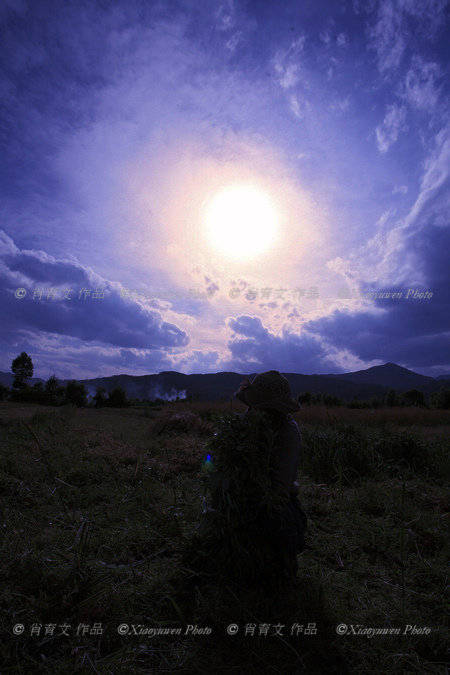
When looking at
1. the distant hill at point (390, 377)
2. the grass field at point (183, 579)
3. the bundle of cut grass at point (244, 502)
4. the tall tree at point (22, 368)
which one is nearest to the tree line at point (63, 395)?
the tall tree at point (22, 368)

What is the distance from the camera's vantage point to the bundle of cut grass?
2.84m

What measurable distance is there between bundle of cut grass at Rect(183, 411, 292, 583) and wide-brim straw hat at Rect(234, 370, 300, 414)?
14 centimetres

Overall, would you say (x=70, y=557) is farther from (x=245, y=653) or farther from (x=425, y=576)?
(x=425, y=576)

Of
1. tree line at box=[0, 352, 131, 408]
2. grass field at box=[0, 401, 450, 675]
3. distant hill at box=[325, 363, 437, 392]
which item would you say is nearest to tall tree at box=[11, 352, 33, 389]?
tree line at box=[0, 352, 131, 408]

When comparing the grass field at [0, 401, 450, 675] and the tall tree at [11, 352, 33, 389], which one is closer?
the grass field at [0, 401, 450, 675]

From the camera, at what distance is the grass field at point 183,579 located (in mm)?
2391

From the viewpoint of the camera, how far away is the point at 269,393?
307 centimetres

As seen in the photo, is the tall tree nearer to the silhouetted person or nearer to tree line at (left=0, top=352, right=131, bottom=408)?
tree line at (left=0, top=352, right=131, bottom=408)

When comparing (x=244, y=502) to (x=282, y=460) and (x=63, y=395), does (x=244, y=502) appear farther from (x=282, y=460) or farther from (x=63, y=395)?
(x=63, y=395)

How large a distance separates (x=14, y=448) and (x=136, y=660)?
7.06m

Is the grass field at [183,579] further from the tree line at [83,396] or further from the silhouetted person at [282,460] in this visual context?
the tree line at [83,396]

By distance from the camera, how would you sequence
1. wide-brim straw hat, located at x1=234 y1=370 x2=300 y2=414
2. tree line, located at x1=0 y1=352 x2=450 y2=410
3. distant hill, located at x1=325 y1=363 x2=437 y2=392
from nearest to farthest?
wide-brim straw hat, located at x1=234 y1=370 x2=300 y2=414 < tree line, located at x1=0 y1=352 x2=450 y2=410 < distant hill, located at x1=325 y1=363 x2=437 y2=392

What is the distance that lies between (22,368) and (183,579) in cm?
5330

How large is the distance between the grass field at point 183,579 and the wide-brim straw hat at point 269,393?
5.50ft
